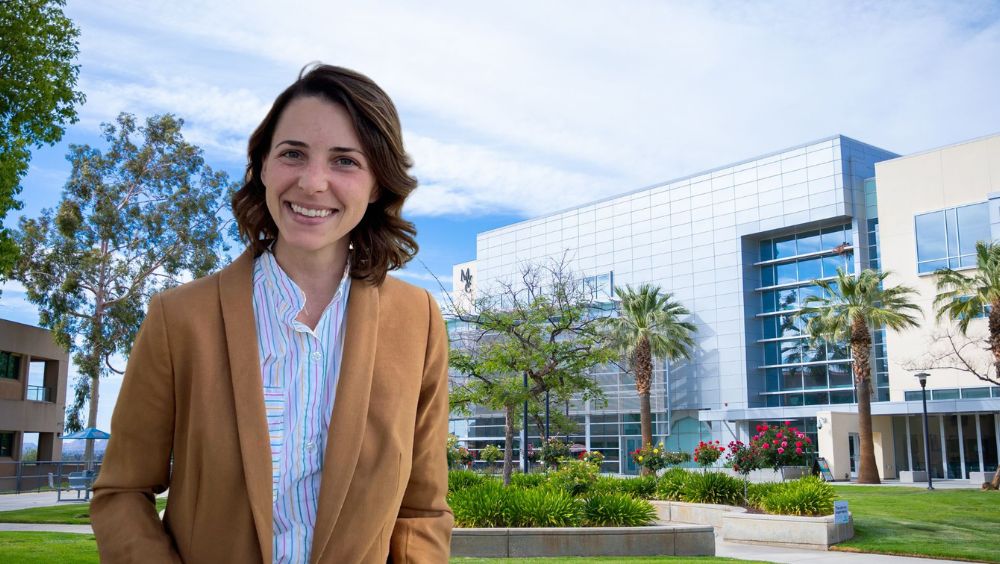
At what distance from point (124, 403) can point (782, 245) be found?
2293 inches

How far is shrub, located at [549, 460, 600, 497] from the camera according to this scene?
1652 cm

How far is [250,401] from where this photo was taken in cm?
159

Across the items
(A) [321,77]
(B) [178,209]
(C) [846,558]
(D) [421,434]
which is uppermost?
(B) [178,209]

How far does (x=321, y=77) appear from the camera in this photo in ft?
5.81

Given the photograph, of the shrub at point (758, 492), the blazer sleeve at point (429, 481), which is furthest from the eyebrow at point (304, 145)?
the shrub at point (758, 492)

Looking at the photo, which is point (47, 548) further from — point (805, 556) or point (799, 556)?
point (805, 556)

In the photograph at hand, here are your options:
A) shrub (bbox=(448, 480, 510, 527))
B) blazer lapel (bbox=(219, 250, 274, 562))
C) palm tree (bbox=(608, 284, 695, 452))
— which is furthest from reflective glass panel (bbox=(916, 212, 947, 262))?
blazer lapel (bbox=(219, 250, 274, 562))

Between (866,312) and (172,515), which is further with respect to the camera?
(866,312)

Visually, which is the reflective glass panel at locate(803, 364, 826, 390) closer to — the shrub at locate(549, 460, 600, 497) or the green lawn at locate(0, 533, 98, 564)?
the shrub at locate(549, 460, 600, 497)

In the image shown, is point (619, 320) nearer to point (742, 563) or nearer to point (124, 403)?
point (742, 563)

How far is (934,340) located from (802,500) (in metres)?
29.6

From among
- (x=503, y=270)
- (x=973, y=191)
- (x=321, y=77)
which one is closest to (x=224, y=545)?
(x=321, y=77)

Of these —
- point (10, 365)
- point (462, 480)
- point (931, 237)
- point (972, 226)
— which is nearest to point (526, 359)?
point (462, 480)

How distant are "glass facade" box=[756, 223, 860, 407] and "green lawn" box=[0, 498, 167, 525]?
41.1 meters
